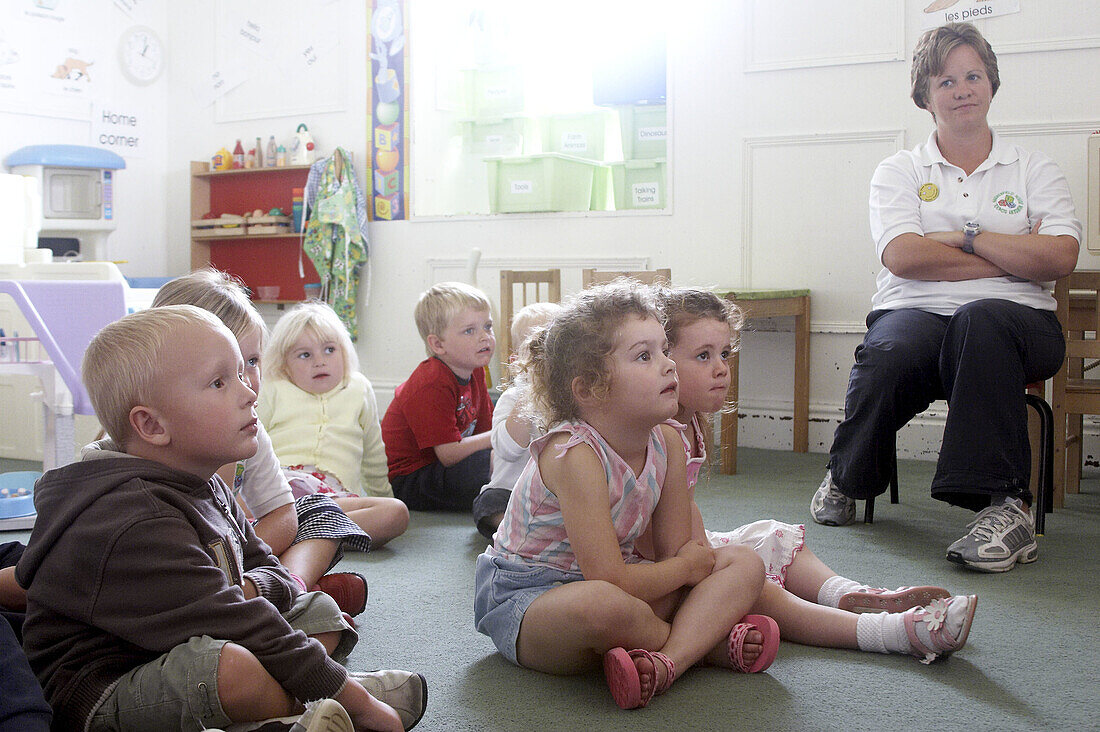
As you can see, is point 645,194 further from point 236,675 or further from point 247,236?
point 236,675

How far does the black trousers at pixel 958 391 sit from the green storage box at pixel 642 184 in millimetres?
1769

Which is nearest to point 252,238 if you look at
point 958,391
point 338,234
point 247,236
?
point 247,236

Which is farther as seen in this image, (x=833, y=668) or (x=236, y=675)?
(x=833, y=668)

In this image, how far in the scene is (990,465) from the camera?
1969 mm

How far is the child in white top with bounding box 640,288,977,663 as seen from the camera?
142 cm

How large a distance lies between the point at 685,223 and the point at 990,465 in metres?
1.91

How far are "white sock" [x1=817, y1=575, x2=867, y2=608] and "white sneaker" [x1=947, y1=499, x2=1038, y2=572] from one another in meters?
0.47

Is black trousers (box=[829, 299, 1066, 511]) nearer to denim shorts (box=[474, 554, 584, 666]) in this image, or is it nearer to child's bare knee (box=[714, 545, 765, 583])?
child's bare knee (box=[714, 545, 765, 583])

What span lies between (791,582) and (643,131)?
2.75 metres

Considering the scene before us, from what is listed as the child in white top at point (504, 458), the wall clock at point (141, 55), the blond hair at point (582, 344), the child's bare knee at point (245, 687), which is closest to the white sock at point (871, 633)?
the blond hair at point (582, 344)

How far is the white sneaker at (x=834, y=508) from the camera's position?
2301 mm

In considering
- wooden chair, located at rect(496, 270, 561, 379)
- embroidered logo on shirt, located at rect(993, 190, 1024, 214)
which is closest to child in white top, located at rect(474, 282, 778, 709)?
embroidered logo on shirt, located at rect(993, 190, 1024, 214)

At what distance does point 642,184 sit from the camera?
4.05 m

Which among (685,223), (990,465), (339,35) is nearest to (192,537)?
(990,465)
